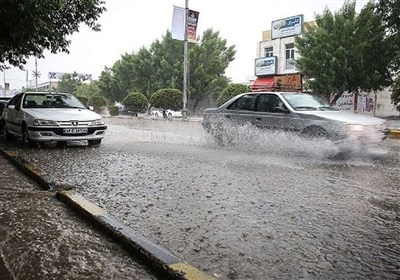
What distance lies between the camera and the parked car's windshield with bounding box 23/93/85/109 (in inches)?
390

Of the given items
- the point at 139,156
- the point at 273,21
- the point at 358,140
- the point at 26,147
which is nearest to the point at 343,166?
the point at 358,140

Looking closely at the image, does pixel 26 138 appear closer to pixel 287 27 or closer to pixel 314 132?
pixel 314 132

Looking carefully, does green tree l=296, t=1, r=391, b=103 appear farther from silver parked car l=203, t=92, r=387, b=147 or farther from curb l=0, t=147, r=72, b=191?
curb l=0, t=147, r=72, b=191

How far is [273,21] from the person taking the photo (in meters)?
39.5

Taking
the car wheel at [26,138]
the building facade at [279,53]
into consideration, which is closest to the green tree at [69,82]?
the building facade at [279,53]

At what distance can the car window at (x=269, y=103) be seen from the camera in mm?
8778

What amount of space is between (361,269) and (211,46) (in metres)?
45.5

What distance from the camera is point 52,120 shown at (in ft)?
28.8

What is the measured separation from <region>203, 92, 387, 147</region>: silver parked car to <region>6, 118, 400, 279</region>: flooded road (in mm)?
398

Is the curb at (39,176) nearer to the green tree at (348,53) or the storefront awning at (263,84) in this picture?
the green tree at (348,53)

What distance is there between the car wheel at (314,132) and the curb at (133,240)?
5141 millimetres

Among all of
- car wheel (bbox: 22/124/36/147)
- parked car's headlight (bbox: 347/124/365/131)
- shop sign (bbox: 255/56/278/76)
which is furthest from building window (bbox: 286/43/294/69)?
car wheel (bbox: 22/124/36/147)

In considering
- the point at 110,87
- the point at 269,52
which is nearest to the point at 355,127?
the point at 269,52

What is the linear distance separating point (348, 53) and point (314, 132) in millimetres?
17239
